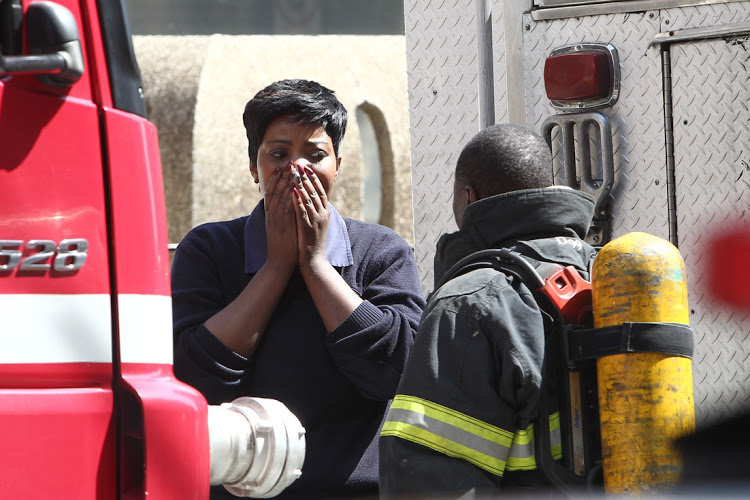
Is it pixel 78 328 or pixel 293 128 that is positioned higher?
pixel 293 128

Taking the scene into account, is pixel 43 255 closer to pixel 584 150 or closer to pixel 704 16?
pixel 584 150

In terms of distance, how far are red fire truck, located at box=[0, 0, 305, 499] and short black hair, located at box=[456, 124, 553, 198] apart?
0.76m

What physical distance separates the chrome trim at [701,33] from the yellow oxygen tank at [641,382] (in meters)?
1.49

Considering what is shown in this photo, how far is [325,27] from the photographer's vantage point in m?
22.6

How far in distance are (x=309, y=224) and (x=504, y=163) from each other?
54 cm

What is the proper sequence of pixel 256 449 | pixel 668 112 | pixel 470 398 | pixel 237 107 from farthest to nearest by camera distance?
pixel 237 107, pixel 668 112, pixel 470 398, pixel 256 449

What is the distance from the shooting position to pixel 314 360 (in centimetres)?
278

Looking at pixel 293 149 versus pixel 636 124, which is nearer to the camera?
pixel 293 149

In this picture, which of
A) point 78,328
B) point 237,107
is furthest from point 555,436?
point 237,107

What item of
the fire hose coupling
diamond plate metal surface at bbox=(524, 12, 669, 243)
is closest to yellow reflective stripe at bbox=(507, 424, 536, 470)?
the fire hose coupling

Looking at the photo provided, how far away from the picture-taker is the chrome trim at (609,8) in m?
3.56

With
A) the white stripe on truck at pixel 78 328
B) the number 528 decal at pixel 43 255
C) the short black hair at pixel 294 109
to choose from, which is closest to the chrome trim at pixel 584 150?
the short black hair at pixel 294 109

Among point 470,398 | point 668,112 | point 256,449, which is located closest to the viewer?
point 256,449

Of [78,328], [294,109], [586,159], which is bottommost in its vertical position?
[78,328]
